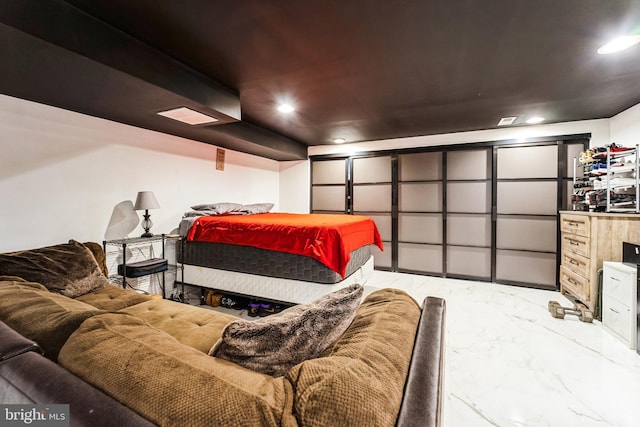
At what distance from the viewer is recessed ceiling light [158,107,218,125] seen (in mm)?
2598

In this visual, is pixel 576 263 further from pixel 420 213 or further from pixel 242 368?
pixel 242 368

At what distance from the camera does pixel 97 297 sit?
205 cm

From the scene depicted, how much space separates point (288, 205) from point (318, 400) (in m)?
5.26

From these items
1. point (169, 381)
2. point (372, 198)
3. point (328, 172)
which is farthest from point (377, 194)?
point (169, 381)

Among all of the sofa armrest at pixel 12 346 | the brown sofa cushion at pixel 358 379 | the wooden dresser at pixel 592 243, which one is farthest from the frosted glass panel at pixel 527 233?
the sofa armrest at pixel 12 346

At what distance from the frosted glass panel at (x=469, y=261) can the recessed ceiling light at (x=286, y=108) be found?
127 inches

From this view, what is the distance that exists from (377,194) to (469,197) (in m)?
1.45

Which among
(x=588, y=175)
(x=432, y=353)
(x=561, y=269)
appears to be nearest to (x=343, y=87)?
(x=432, y=353)

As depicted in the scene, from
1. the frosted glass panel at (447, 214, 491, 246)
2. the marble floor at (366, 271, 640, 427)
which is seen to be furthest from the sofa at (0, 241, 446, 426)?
the frosted glass panel at (447, 214, 491, 246)

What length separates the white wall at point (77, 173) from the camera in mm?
2285

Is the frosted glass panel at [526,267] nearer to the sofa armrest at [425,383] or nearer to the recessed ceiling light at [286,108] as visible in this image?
the recessed ceiling light at [286,108]

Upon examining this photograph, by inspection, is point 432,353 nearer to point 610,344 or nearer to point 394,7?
point 394,7

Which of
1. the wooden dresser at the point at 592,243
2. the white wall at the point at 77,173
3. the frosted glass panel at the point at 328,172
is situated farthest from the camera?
the frosted glass panel at the point at 328,172

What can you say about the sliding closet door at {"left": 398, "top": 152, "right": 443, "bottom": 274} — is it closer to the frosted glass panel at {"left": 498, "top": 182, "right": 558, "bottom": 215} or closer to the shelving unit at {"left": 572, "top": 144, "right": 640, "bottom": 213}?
the frosted glass panel at {"left": 498, "top": 182, "right": 558, "bottom": 215}
